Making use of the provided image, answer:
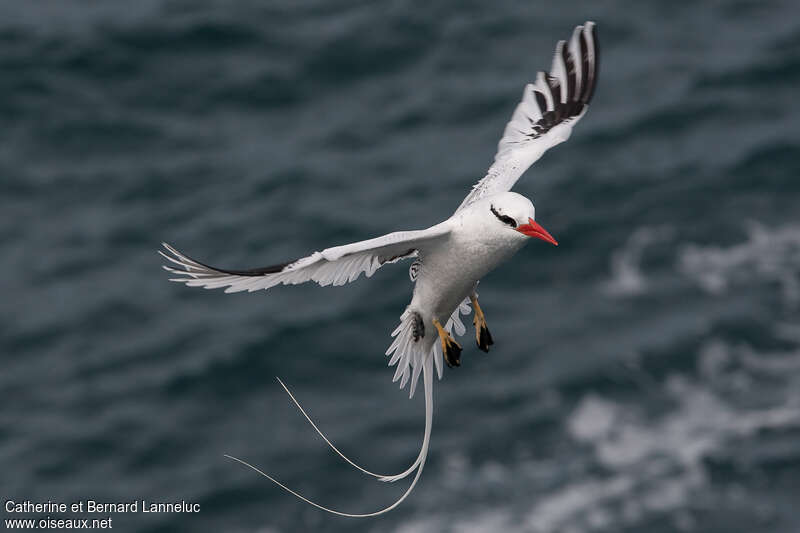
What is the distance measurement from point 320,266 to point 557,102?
17.3ft

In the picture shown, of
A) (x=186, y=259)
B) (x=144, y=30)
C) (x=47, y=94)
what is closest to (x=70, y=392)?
(x=47, y=94)

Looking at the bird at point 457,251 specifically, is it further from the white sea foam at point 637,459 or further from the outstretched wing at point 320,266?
the white sea foam at point 637,459

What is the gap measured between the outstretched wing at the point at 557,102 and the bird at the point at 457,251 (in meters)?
0.01

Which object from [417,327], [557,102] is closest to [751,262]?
[557,102]

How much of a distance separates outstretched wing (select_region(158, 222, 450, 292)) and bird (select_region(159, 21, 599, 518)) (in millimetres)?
10

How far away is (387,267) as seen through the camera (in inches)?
1199

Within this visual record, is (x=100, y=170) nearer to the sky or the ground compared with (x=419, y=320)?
nearer to the ground

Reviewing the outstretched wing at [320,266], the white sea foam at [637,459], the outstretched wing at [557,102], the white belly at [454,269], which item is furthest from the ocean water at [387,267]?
the outstretched wing at [320,266]

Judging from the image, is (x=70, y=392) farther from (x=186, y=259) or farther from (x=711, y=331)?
(x=186, y=259)

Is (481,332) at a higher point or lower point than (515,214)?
lower

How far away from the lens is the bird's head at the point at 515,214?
1243cm

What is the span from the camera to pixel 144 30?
117 feet

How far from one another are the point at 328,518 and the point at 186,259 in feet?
52.2

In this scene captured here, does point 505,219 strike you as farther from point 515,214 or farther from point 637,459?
point 637,459
